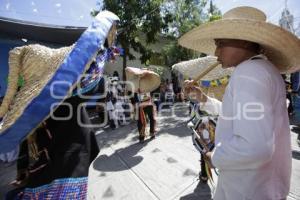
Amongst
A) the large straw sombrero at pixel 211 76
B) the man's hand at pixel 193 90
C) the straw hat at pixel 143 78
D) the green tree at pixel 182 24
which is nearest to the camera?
the man's hand at pixel 193 90

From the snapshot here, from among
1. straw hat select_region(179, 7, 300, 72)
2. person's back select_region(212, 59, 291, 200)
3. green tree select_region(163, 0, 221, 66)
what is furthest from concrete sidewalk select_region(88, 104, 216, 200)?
green tree select_region(163, 0, 221, 66)

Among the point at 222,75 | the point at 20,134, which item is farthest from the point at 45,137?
the point at 222,75

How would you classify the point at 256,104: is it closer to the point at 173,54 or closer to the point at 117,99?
the point at 117,99

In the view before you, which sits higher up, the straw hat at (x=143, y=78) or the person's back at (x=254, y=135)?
the straw hat at (x=143, y=78)

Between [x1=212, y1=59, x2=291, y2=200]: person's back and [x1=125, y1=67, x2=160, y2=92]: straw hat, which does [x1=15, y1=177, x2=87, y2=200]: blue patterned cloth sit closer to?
[x1=212, y1=59, x2=291, y2=200]: person's back

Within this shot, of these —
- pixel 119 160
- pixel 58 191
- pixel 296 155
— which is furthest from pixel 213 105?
pixel 296 155

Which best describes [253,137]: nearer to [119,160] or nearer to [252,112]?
[252,112]

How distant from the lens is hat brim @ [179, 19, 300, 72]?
1.11 m

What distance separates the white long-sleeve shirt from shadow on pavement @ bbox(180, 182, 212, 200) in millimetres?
1916

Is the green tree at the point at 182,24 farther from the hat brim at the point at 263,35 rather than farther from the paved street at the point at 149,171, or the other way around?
the hat brim at the point at 263,35

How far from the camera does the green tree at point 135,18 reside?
10.1 m

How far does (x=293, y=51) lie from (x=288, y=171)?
2.14 ft

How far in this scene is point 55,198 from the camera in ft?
3.72

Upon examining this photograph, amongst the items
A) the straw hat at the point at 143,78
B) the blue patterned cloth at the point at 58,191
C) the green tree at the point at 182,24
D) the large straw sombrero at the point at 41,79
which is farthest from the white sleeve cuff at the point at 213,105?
the green tree at the point at 182,24
